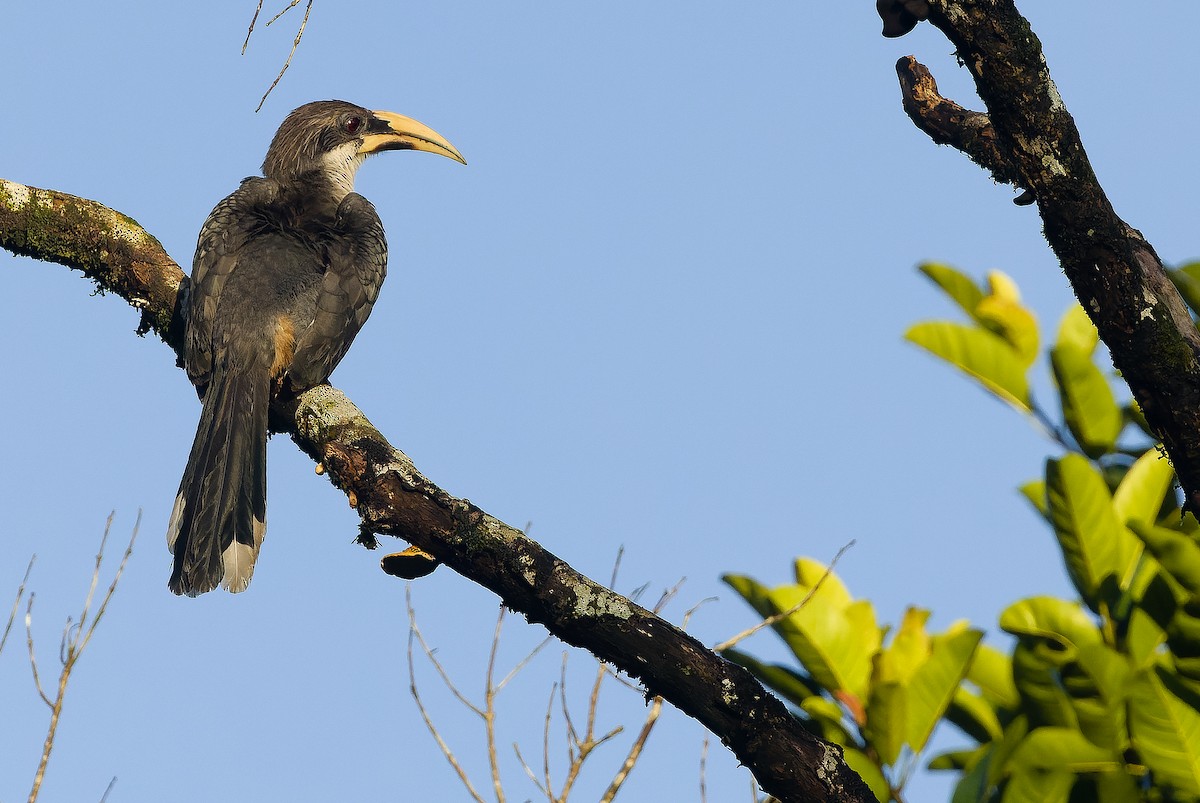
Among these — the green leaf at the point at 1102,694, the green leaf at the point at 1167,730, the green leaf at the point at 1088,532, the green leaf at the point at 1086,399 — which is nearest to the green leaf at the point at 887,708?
the green leaf at the point at 1102,694

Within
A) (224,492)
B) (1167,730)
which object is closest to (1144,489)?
(1167,730)

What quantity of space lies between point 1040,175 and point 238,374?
3594mm

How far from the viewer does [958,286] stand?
680cm

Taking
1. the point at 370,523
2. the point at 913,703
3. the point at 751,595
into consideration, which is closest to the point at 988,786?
the point at 913,703

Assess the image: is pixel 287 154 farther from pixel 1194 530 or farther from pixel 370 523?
pixel 1194 530

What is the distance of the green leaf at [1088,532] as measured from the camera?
5258mm

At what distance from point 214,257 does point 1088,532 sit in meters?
4.43

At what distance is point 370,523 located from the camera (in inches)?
163

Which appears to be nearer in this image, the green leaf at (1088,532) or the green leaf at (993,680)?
the green leaf at (1088,532)

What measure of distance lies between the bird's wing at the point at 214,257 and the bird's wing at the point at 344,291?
1.43 feet

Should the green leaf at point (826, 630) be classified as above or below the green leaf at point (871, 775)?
above

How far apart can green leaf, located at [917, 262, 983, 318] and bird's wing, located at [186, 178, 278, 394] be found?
385 centimetres

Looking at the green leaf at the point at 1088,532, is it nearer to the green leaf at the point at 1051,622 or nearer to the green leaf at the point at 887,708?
the green leaf at the point at 1051,622

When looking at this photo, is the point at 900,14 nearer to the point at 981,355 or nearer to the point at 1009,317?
the point at 981,355
